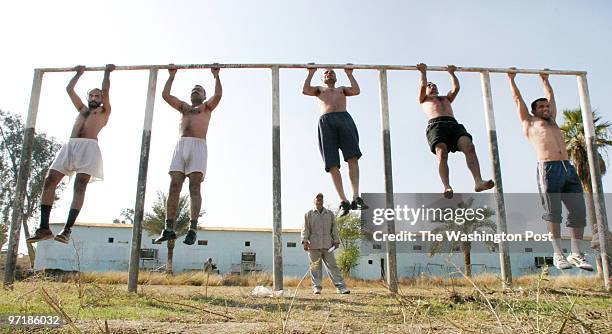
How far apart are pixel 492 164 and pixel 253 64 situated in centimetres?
436

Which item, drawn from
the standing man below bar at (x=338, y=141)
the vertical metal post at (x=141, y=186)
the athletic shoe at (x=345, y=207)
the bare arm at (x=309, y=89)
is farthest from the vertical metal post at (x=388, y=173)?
the vertical metal post at (x=141, y=186)

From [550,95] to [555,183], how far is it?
1743 millimetres

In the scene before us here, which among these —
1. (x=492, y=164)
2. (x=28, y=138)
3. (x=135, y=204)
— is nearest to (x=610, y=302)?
(x=492, y=164)

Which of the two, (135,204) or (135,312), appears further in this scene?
(135,204)

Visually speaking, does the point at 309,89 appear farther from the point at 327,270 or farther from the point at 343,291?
the point at 343,291

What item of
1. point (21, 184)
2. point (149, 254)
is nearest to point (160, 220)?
point (149, 254)

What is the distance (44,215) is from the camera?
23.1ft

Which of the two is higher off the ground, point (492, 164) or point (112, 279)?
point (492, 164)

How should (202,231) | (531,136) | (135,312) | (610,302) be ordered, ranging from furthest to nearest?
(202,231)
(531,136)
(610,302)
(135,312)

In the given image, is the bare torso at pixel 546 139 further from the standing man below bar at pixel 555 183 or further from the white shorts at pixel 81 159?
the white shorts at pixel 81 159

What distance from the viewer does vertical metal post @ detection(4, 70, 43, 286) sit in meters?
7.09

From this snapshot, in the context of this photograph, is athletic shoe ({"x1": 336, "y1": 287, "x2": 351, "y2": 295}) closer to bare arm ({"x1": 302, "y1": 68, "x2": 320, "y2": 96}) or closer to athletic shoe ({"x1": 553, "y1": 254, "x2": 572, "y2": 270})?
athletic shoe ({"x1": 553, "y1": 254, "x2": 572, "y2": 270})

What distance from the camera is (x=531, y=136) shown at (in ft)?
24.4

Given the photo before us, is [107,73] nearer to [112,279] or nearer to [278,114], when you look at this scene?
[278,114]
